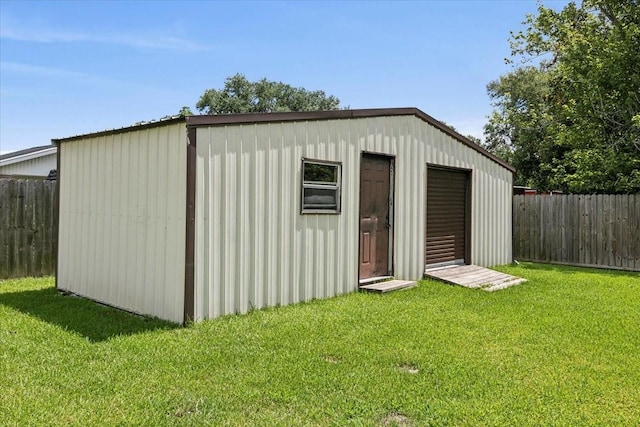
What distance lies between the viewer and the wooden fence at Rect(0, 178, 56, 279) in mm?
8328

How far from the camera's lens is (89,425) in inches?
117

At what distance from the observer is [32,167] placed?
17.1 meters

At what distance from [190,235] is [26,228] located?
16.2ft

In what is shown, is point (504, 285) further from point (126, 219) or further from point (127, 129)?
point (127, 129)

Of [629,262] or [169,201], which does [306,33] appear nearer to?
[169,201]

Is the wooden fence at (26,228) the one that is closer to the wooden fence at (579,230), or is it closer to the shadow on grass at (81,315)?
the shadow on grass at (81,315)

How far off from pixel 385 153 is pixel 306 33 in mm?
5897

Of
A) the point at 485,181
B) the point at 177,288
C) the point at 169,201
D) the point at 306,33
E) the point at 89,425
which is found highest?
the point at 306,33

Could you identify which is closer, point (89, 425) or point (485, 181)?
point (89, 425)

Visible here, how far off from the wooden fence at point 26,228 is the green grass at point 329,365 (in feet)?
7.16

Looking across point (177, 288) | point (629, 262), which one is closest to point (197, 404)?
point (177, 288)

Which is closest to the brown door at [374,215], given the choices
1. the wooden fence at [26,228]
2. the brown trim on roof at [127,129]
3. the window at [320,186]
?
the window at [320,186]

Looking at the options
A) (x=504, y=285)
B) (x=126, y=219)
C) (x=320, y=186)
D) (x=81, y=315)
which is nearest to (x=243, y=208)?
(x=320, y=186)

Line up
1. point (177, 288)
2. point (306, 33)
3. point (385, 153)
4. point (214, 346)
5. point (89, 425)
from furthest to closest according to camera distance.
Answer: point (306, 33) → point (385, 153) → point (177, 288) → point (214, 346) → point (89, 425)
